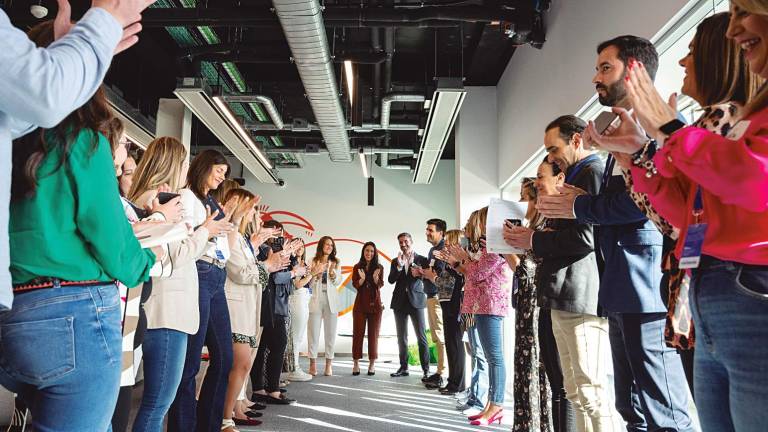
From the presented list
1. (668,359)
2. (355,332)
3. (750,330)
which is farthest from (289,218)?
(750,330)

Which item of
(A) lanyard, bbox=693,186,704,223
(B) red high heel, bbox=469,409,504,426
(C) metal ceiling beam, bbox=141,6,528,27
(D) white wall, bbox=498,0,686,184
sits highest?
(C) metal ceiling beam, bbox=141,6,528,27

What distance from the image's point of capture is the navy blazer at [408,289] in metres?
7.03

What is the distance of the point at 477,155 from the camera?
24.8 feet

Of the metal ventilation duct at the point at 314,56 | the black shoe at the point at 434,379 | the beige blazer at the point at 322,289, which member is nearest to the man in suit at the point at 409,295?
the black shoe at the point at 434,379

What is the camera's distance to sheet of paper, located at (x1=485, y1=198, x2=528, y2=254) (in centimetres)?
291

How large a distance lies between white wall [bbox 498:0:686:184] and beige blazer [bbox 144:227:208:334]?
8.22 feet

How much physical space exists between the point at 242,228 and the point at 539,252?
1.98 m

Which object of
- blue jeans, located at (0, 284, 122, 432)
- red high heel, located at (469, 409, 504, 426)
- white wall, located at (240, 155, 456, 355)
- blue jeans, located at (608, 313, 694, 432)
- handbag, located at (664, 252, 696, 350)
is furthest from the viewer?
white wall, located at (240, 155, 456, 355)

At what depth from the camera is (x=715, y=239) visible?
1.13 meters

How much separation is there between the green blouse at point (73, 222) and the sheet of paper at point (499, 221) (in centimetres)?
197

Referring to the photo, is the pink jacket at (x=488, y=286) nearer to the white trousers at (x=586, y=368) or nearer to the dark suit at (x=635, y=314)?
the white trousers at (x=586, y=368)

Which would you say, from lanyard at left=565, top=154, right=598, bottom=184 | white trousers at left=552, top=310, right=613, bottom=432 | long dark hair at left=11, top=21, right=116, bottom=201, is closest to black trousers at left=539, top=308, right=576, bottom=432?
white trousers at left=552, top=310, right=613, bottom=432

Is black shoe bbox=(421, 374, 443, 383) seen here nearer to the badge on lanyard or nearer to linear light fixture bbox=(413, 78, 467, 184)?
linear light fixture bbox=(413, 78, 467, 184)

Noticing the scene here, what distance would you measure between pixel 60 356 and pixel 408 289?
19.9 ft
